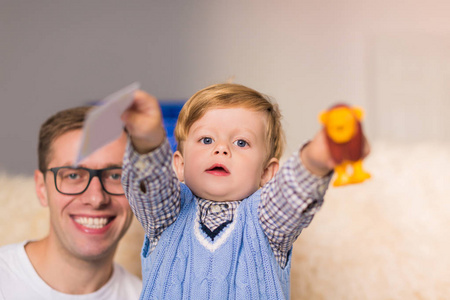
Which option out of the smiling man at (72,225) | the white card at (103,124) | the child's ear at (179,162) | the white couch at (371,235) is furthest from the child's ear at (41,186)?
the white card at (103,124)

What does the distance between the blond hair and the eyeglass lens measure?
0.36 meters

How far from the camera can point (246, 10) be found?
81.6 inches

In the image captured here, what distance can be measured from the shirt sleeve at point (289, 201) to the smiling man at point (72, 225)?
547mm

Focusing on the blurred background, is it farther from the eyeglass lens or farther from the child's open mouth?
the child's open mouth

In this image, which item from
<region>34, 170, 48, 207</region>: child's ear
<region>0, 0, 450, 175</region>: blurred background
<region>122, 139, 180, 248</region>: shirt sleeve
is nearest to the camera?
<region>122, 139, 180, 248</region>: shirt sleeve

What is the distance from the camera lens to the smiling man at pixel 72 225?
1207mm

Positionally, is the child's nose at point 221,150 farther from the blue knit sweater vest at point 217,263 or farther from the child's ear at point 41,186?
the child's ear at point 41,186

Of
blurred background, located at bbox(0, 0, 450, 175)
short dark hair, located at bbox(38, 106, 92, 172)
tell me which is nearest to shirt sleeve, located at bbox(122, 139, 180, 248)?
short dark hair, located at bbox(38, 106, 92, 172)

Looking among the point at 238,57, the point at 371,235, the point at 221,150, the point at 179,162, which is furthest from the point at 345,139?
the point at 238,57

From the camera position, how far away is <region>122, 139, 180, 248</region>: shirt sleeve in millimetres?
706

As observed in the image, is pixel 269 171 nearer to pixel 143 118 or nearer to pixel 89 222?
pixel 143 118

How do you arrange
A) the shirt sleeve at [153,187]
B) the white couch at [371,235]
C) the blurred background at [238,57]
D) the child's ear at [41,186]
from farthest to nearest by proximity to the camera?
the blurred background at [238,57], the white couch at [371,235], the child's ear at [41,186], the shirt sleeve at [153,187]

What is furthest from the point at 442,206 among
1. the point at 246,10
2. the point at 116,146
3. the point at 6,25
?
the point at 6,25

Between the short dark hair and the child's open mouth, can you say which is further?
the short dark hair
